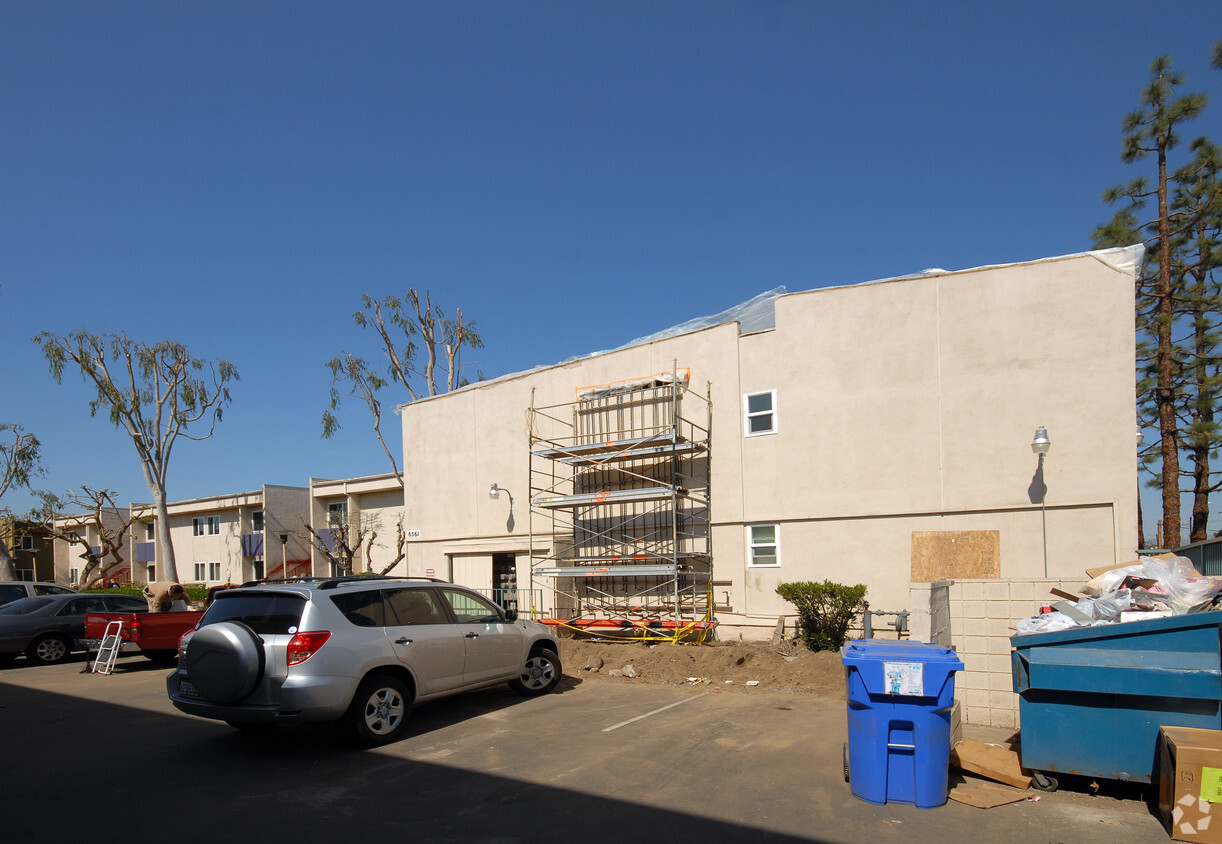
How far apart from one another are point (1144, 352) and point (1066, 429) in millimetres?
12106

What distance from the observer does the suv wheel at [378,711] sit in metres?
7.67

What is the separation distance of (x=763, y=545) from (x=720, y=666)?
305cm

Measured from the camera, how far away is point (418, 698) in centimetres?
834

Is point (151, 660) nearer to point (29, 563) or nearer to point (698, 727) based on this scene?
point (698, 727)

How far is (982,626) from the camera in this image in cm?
793

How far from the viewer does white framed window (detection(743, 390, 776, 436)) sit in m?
14.2

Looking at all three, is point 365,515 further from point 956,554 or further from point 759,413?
point 956,554

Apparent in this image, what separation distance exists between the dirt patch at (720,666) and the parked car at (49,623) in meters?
10.4

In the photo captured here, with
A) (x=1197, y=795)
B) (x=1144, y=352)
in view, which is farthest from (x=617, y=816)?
(x=1144, y=352)

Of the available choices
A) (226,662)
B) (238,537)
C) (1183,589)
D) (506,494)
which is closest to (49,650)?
(506,494)

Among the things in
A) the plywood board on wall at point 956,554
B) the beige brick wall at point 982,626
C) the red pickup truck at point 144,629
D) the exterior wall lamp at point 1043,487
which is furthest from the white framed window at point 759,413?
the red pickup truck at point 144,629

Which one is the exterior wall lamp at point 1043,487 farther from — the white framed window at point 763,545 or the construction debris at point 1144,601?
the construction debris at point 1144,601

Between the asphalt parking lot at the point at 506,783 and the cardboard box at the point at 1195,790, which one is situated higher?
the cardboard box at the point at 1195,790

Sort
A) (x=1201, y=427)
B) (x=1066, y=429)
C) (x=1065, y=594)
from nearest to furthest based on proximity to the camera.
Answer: (x=1065, y=594)
(x=1066, y=429)
(x=1201, y=427)
